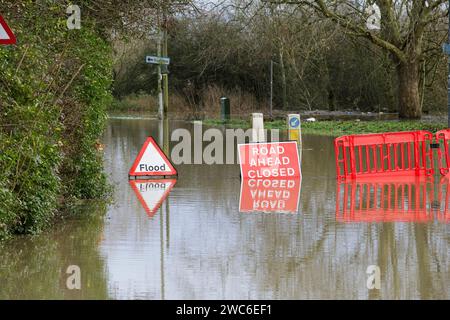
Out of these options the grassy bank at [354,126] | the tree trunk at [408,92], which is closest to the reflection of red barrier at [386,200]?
the grassy bank at [354,126]

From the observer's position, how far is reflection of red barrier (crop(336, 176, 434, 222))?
12255 mm

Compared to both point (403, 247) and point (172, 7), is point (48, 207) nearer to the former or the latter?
point (403, 247)

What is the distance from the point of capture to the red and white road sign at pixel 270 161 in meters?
16.6

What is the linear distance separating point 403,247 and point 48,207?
3.96 meters

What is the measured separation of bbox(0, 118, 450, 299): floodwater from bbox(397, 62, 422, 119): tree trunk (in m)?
21.1

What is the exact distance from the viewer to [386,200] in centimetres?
1391

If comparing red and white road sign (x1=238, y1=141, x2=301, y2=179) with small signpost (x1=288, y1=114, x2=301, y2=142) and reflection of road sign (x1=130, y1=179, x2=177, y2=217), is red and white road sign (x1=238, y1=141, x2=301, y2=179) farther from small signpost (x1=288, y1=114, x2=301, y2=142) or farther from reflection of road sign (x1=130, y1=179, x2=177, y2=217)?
small signpost (x1=288, y1=114, x2=301, y2=142)

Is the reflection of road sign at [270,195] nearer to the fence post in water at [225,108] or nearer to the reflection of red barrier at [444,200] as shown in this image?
the reflection of red barrier at [444,200]

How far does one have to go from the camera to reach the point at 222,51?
44.5 meters

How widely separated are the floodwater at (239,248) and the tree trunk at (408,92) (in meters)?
21.1

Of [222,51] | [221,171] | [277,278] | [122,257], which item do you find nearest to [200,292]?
[277,278]

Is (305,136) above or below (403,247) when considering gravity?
above

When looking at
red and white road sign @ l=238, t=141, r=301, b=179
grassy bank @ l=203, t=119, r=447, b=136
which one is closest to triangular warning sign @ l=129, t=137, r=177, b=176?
red and white road sign @ l=238, t=141, r=301, b=179
